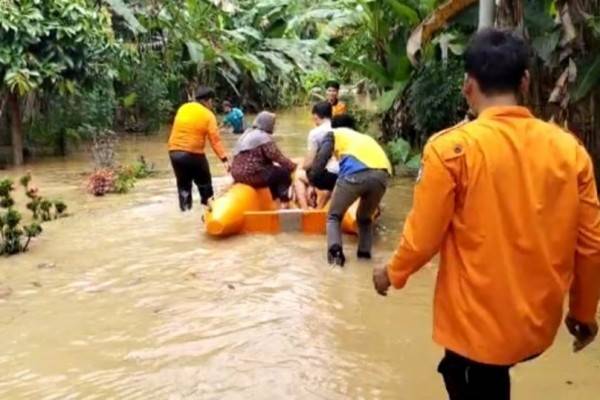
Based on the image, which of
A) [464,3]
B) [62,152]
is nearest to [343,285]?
[464,3]

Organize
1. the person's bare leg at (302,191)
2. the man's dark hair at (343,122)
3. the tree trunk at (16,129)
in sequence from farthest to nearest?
the tree trunk at (16,129)
the person's bare leg at (302,191)
the man's dark hair at (343,122)

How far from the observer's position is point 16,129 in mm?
15047

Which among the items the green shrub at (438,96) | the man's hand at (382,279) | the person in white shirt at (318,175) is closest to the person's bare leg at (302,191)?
the person in white shirt at (318,175)

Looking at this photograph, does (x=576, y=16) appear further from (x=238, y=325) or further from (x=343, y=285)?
(x=238, y=325)

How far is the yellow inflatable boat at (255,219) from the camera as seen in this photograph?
28.0 ft

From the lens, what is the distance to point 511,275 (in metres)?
2.57

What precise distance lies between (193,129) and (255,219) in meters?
1.61

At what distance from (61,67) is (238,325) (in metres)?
9.12

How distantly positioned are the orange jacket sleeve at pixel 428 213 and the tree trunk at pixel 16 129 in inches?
523

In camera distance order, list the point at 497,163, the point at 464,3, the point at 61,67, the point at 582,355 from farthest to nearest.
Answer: the point at 61,67, the point at 464,3, the point at 582,355, the point at 497,163

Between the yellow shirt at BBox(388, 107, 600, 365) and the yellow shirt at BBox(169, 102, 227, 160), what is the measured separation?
7249 mm

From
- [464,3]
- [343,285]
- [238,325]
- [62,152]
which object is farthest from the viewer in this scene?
[62,152]

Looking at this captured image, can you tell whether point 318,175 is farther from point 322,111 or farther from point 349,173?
point 349,173

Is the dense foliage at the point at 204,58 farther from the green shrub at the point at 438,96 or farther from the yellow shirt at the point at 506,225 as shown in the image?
the yellow shirt at the point at 506,225
